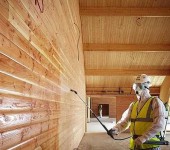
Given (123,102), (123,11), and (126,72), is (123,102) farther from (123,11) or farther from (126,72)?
(123,11)

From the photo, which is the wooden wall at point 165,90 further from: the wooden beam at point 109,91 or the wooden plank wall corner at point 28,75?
the wooden plank wall corner at point 28,75

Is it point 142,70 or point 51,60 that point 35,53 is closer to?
point 51,60

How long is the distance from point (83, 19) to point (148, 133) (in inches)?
217

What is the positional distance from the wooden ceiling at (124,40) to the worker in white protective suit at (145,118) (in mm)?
4406

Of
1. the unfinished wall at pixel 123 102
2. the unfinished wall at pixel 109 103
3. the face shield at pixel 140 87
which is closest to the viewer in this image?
the face shield at pixel 140 87

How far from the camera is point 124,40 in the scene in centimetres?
859

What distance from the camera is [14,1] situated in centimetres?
157

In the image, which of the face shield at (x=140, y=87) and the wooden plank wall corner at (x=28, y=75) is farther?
the face shield at (x=140, y=87)

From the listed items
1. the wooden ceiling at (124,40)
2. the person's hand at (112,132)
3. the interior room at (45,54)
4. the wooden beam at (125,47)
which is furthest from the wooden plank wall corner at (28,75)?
the wooden beam at (125,47)

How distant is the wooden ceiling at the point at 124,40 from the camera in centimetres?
723

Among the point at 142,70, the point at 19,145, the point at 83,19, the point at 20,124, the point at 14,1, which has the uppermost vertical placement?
the point at 83,19

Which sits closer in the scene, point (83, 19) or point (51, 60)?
point (51, 60)

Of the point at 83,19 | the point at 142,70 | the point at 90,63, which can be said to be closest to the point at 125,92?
the point at 142,70

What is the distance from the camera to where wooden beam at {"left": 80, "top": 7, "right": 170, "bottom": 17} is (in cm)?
711
